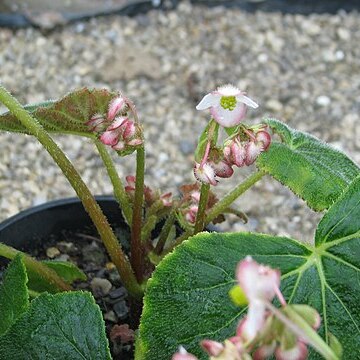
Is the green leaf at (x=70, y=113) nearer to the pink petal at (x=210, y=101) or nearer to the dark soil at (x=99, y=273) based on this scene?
the pink petal at (x=210, y=101)

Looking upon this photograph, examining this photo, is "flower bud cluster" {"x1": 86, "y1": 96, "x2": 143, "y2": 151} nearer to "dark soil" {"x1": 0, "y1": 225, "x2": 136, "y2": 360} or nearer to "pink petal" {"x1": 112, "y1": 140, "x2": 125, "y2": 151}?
"pink petal" {"x1": 112, "y1": 140, "x2": 125, "y2": 151}

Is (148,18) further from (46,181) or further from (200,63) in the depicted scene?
(46,181)

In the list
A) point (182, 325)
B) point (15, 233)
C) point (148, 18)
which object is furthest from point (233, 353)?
point (148, 18)

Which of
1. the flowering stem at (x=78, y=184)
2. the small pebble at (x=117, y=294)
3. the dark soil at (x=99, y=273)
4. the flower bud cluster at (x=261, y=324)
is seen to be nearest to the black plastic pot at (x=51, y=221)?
the dark soil at (x=99, y=273)

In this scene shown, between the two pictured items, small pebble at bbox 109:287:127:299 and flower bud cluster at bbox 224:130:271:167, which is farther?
small pebble at bbox 109:287:127:299

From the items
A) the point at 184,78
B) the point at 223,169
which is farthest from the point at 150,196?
the point at 184,78

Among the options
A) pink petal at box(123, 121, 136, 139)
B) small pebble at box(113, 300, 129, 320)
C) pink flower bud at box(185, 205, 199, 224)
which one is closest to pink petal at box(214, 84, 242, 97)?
pink petal at box(123, 121, 136, 139)
